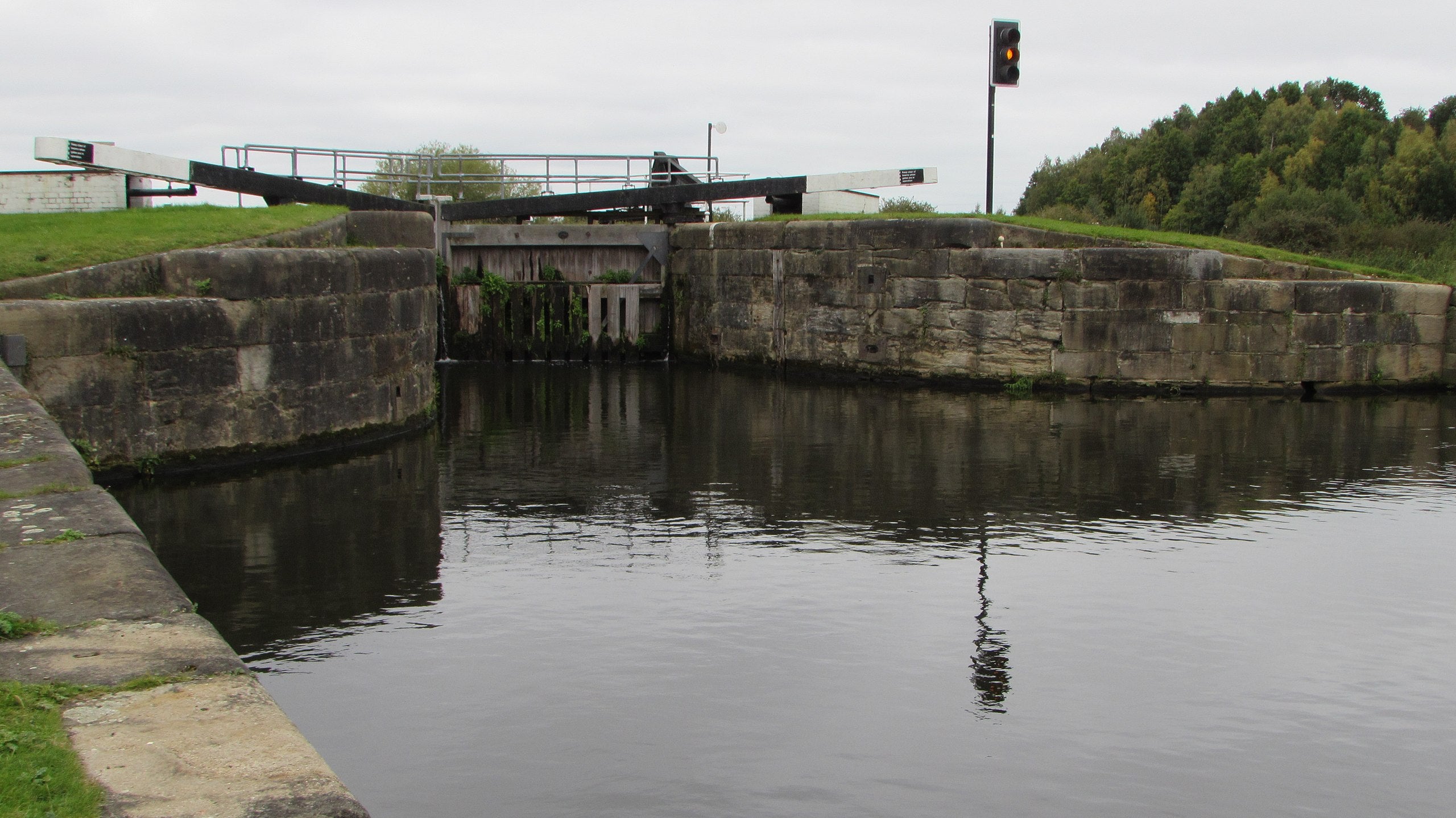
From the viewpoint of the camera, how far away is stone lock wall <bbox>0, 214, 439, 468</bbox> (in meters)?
8.67

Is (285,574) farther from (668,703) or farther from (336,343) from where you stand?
(336,343)

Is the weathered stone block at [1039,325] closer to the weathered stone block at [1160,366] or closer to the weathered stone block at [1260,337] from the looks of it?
the weathered stone block at [1160,366]

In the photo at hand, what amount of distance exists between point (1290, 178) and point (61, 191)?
29.9m

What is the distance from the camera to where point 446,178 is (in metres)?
21.7

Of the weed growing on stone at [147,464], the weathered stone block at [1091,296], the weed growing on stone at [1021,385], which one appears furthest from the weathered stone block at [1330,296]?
the weed growing on stone at [147,464]

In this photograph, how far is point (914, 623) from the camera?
617 centimetres

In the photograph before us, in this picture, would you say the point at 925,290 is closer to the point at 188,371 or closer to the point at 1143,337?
the point at 1143,337

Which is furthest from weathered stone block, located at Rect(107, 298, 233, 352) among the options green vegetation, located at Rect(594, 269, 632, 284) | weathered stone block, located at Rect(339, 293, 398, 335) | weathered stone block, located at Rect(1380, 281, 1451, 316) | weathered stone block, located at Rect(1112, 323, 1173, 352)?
weathered stone block, located at Rect(1380, 281, 1451, 316)

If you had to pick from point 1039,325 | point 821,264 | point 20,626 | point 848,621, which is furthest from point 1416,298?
point 20,626

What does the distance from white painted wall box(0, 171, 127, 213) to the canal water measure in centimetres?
681

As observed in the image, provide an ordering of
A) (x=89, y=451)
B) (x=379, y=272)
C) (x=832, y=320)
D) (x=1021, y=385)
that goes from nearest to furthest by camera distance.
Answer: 1. (x=89, y=451)
2. (x=379, y=272)
3. (x=1021, y=385)
4. (x=832, y=320)

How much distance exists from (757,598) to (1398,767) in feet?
9.72

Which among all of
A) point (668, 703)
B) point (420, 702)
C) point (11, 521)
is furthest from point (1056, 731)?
point (11, 521)

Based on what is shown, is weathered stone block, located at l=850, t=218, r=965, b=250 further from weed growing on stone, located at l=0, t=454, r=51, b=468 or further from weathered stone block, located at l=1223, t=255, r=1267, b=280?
weed growing on stone, located at l=0, t=454, r=51, b=468
